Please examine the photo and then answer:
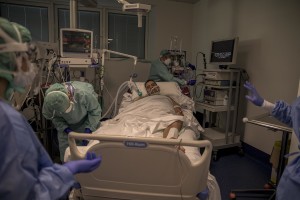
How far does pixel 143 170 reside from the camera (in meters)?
1.36

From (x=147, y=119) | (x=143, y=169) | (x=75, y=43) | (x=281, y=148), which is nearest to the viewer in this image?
(x=143, y=169)

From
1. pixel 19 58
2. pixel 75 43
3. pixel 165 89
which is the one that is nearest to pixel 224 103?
pixel 165 89

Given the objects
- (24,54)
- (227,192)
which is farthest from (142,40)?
(24,54)

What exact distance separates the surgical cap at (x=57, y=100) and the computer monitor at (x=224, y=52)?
82.3 inches

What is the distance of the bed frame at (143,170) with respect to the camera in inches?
50.7

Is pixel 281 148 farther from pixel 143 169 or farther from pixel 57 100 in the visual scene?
A: pixel 57 100

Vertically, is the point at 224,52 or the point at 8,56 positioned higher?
the point at 224,52

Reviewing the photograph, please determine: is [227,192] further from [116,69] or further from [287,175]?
[116,69]

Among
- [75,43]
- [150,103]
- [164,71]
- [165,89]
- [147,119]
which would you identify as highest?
[75,43]

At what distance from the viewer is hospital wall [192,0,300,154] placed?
2.57 metres

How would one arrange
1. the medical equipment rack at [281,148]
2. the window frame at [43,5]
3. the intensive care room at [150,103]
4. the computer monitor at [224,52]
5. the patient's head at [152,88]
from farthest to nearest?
the window frame at [43,5] < the patient's head at [152,88] < the computer monitor at [224,52] < the medical equipment rack at [281,148] < the intensive care room at [150,103]

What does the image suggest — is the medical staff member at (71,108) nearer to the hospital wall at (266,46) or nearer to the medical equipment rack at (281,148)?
the medical equipment rack at (281,148)

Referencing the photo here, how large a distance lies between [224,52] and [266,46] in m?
0.50

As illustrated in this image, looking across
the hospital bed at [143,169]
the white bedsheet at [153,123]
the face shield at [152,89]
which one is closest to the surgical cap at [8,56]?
the hospital bed at [143,169]
